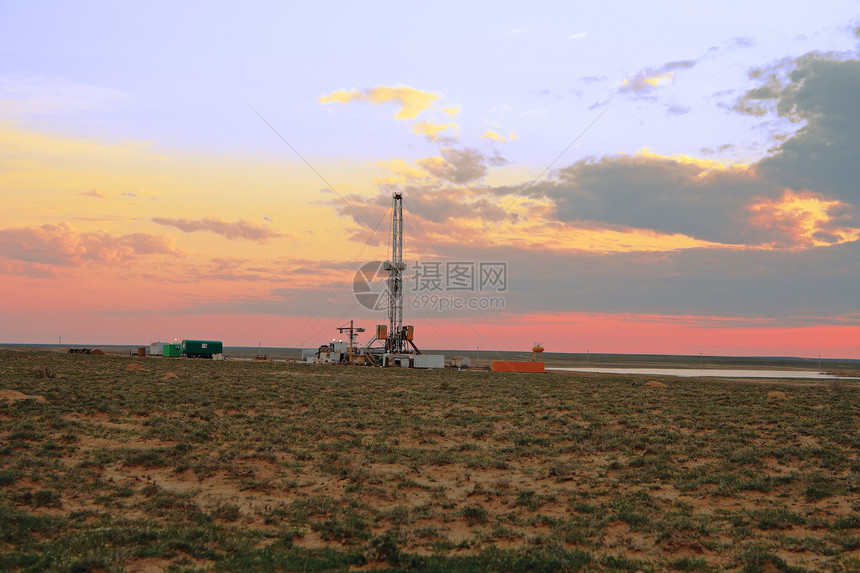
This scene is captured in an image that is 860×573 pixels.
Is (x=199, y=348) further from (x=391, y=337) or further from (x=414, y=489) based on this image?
(x=414, y=489)

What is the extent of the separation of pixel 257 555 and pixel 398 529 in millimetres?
2950

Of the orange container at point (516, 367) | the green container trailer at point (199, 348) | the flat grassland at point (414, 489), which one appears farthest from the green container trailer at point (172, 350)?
the flat grassland at point (414, 489)

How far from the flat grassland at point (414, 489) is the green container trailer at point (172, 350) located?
7728 centimetres

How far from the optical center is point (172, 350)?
103 metres

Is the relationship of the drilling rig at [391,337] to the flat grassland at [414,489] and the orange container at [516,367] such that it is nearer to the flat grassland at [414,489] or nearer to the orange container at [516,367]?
the orange container at [516,367]

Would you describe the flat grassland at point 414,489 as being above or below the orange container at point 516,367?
above

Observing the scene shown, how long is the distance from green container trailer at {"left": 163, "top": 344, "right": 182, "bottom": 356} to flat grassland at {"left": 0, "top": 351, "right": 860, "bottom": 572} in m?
77.3

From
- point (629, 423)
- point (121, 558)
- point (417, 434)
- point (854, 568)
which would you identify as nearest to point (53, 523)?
point (121, 558)

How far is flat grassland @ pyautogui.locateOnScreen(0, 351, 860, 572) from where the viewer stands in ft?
35.6

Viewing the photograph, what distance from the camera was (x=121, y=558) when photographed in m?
10.2

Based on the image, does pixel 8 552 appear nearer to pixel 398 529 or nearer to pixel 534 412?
pixel 398 529

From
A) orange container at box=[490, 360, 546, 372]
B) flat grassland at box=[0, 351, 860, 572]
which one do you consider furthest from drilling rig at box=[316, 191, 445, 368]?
flat grassland at box=[0, 351, 860, 572]

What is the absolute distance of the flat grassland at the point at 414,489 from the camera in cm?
1085

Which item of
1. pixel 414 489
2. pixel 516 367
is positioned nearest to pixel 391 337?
pixel 516 367
